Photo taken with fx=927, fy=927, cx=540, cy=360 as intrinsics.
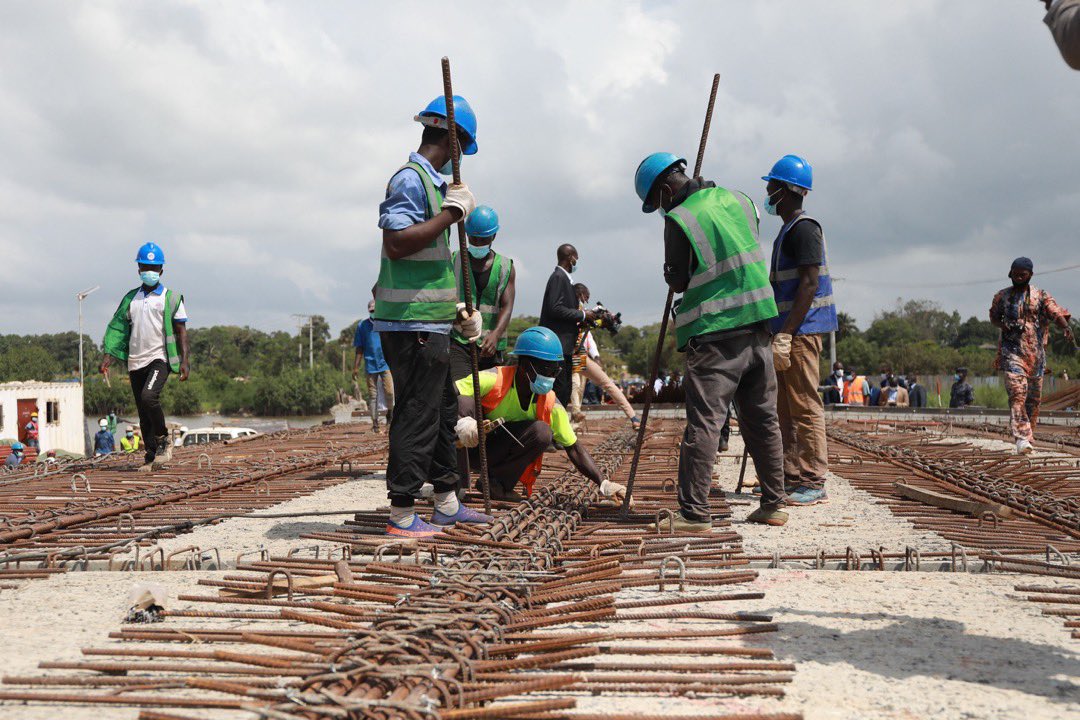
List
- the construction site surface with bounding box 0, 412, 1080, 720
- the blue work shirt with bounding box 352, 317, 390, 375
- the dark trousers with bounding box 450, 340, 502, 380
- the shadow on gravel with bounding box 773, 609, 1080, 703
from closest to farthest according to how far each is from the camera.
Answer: the construction site surface with bounding box 0, 412, 1080, 720
the shadow on gravel with bounding box 773, 609, 1080, 703
the dark trousers with bounding box 450, 340, 502, 380
the blue work shirt with bounding box 352, 317, 390, 375

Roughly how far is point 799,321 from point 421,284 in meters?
2.16

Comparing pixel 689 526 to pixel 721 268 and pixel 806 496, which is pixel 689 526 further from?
pixel 806 496

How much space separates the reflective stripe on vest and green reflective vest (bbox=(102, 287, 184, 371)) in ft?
15.1

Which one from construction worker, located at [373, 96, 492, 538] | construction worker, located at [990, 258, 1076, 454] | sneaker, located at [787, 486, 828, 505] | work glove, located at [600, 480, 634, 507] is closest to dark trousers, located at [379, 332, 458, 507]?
construction worker, located at [373, 96, 492, 538]

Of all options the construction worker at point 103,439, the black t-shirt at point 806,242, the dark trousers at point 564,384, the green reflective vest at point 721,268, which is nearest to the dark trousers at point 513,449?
the green reflective vest at point 721,268

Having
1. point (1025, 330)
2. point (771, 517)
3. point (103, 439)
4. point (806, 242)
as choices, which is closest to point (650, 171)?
point (806, 242)

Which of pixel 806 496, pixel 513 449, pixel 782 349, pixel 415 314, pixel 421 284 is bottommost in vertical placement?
pixel 806 496

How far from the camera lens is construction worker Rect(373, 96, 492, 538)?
387cm

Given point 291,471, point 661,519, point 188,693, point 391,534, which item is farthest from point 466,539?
point 291,471

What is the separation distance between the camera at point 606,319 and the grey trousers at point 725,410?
401cm

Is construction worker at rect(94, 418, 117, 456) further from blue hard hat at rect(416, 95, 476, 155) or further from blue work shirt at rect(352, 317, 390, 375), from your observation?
blue hard hat at rect(416, 95, 476, 155)

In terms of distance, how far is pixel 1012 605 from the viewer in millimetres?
2816

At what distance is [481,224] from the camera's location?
5.62m

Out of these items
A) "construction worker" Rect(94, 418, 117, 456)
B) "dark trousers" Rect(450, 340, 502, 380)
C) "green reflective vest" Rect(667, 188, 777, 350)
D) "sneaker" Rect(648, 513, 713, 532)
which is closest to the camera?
"sneaker" Rect(648, 513, 713, 532)
